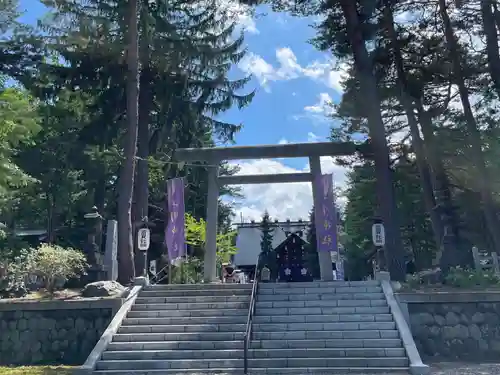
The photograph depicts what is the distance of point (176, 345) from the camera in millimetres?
9539

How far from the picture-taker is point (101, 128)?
18.1 meters

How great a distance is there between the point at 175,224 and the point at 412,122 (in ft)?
27.5

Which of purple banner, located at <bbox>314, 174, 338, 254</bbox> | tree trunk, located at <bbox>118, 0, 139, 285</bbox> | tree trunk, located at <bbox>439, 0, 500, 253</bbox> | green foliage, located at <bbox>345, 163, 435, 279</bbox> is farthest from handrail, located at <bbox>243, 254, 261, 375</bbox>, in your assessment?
green foliage, located at <bbox>345, 163, 435, 279</bbox>

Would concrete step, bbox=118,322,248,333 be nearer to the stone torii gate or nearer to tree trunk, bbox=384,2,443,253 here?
the stone torii gate

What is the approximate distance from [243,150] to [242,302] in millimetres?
4763

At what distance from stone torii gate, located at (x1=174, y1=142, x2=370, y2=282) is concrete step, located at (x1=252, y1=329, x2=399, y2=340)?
440 cm

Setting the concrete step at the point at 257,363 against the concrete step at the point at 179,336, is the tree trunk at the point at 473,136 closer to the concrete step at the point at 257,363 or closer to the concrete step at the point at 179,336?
the concrete step at the point at 257,363

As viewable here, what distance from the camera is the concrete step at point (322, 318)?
10.1 meters

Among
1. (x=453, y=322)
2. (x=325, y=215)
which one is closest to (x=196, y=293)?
(x=325, y=215)

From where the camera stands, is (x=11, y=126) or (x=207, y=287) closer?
(x=207, y=287)

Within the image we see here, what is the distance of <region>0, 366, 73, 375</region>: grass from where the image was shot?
9070 millimetres

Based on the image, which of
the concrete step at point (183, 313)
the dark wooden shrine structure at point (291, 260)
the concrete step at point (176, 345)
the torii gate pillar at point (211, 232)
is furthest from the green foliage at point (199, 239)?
the concrete step at point (176, 345)

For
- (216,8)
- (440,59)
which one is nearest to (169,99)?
(216,8)

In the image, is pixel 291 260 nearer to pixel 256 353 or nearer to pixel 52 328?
pixel 52 328
